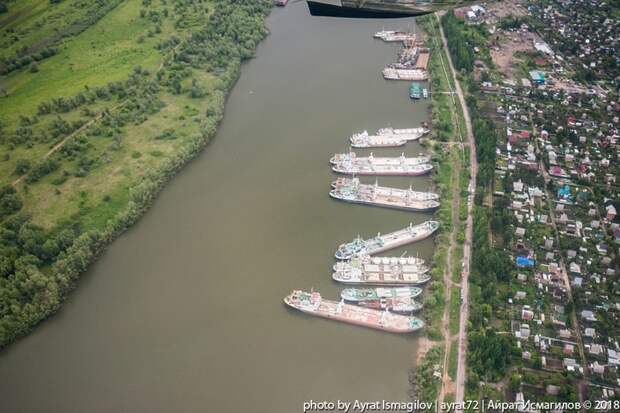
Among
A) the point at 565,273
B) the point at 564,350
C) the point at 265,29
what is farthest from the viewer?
the point at 265,29

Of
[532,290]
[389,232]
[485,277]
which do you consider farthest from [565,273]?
[389,232]

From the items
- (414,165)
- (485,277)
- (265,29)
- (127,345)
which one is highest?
(265,29)

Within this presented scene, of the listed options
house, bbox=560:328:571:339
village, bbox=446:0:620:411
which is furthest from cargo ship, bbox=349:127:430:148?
house, bbox=560:328:571:339

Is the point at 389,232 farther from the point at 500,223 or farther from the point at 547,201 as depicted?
the point at 547,201

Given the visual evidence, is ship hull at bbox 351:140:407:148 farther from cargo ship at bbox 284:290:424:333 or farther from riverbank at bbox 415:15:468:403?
cargo ship at bbox 284:290:424:333

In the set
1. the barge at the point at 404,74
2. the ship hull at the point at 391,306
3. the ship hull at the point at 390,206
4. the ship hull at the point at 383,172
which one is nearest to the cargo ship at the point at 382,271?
the ship hull at the point at 391,306

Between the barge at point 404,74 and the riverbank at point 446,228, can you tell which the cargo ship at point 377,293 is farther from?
the barge at point 404,74

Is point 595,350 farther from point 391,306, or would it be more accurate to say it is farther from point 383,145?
point 383,145
